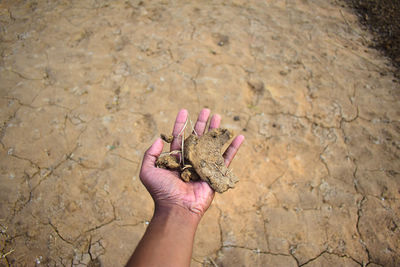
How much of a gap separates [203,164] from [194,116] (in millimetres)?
1125

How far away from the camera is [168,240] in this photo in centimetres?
143

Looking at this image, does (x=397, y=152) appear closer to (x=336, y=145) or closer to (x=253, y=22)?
(x=336, y=145)

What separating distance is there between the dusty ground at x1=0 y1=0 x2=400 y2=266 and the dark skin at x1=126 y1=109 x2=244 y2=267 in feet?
2.12

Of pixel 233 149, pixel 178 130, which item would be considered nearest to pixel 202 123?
pixel 178 130

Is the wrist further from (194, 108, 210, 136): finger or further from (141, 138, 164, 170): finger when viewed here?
(194, 108, 210, 136): finger

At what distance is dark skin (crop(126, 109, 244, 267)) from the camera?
1.35 metres

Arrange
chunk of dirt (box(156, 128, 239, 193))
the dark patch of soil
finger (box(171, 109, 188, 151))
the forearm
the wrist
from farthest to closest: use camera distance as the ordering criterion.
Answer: the dark patch of soil
finger (box(171, 109, 188, 151))
chunk of dirt (box(156, 128, 239, 193))
the wrist
the forearm

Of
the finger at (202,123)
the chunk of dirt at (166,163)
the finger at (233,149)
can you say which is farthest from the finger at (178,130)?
the finger at (233,149)

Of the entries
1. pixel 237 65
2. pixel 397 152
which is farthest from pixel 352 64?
pixel 237 65

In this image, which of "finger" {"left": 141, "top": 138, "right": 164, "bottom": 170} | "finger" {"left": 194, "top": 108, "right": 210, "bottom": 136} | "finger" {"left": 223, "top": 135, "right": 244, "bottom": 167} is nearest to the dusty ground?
"finger" {"left": 223, "top": 135, "right": 244, "bottom": 167}

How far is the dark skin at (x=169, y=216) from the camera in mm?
1353

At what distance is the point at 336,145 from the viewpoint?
2721mm

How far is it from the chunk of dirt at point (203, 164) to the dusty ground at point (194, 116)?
0.66 m

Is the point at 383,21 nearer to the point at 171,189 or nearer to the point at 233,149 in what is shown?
the point at 233,149
